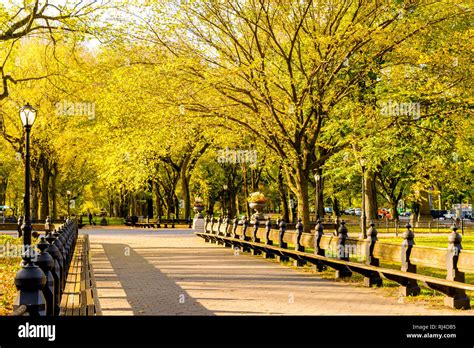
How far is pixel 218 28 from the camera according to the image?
19875 millimetres

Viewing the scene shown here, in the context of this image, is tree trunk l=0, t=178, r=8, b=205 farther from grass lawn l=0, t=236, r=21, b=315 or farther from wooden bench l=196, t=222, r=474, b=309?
wooden bench l=196, t=222, r=474, b=309

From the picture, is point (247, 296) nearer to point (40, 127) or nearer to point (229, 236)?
point (229, 236)

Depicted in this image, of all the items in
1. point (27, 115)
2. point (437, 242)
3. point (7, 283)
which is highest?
point (27, 115)

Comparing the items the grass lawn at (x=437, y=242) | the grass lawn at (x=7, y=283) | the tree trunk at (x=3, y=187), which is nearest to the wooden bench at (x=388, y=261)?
the grass lawn at (x=7, y=283)

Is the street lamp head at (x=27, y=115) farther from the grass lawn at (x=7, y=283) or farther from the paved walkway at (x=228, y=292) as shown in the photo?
the paved walkway at (x=228, y=292)

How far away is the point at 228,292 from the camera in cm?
1179

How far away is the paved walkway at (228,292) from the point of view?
969cm

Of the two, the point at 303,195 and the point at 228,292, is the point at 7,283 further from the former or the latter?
the point at 303,195

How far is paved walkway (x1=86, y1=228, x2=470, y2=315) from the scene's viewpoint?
9.69 metres

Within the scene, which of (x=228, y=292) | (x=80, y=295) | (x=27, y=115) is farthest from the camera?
(x=27, y=115)

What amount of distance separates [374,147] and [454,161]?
21984mm

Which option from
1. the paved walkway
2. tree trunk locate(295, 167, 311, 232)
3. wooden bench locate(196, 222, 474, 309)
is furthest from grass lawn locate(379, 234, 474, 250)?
the paved walkway

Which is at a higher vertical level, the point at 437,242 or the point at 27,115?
the point at 27,115

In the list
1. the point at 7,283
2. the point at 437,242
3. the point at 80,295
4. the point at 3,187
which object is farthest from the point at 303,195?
the point at 3,187
